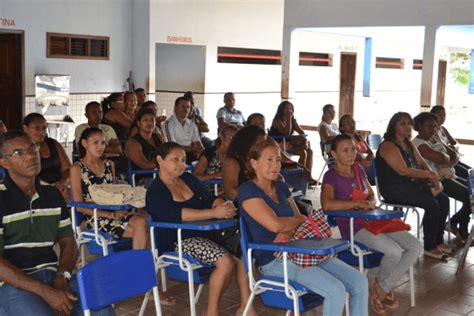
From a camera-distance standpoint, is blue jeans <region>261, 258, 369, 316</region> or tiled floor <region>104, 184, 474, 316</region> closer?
blue jeans <region>261, 258, 369, 316</region>

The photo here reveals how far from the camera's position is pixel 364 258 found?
4.31 metres

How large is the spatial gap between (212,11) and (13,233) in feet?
40.4

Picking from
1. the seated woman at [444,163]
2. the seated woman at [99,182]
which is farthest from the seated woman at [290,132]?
the seated woman at [99,182]

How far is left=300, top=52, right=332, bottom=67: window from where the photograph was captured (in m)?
18.0

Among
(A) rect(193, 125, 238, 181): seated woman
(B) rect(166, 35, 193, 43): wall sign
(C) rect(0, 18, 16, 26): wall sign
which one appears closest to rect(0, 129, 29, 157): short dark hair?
(A) rect(193, 125, 238, 181): seated woman

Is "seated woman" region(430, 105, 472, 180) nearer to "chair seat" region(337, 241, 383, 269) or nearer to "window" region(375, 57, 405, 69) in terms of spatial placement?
"chair seat" region(337, 241, 383, 269)

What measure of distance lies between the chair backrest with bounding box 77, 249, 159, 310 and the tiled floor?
1.50 meters

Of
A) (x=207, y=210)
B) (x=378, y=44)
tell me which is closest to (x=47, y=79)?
(x=207, y=210)

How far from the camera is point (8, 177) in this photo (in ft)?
10.3

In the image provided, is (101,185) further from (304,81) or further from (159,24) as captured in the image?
(304,81)

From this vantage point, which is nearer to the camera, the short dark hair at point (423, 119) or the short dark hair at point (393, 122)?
the short dark hair at point (393, 122)

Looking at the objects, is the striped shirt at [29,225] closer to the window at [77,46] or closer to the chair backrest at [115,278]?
the chair backrest at [115,278]

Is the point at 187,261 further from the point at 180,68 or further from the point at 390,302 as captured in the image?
the point at 180,68

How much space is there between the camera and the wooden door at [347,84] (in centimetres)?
1977
